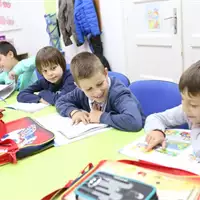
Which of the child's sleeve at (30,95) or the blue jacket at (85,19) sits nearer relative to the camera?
the child's sleeve at (30,95)

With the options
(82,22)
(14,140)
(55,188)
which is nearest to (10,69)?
(82,22)

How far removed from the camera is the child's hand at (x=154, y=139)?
1086 millimetres

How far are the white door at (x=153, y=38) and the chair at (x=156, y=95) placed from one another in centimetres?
147

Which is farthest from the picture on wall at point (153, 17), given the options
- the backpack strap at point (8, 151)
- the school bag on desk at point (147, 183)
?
the school bag on desk at point (147, 183)

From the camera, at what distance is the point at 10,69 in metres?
2.67

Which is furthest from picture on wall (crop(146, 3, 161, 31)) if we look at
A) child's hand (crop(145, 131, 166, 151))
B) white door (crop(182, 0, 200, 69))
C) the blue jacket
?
child's hand (crop(145, 131, 166, 151))

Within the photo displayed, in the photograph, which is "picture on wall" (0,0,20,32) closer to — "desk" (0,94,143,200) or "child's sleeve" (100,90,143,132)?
"child's sleeve" (100,90,143,132)

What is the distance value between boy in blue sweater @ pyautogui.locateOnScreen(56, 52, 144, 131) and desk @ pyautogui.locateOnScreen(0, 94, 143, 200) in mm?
62

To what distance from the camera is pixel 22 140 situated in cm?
125

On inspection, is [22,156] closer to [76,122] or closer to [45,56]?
[76,122]

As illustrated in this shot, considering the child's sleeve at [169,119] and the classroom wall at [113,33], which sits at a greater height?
the classroom wall at [113,33]

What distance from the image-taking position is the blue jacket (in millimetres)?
3586

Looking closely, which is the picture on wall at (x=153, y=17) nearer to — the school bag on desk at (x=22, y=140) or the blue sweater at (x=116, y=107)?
the blue sweater at (x=116, y=107)

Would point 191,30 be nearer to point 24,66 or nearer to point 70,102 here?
point 24,66
